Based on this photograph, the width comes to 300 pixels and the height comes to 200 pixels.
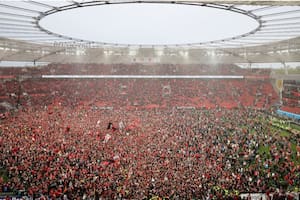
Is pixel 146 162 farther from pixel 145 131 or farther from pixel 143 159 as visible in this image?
pixel 145 131

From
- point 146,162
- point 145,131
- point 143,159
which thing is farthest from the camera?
point 145,131

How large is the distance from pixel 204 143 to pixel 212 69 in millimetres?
30003

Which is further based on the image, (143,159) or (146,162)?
(143,159)

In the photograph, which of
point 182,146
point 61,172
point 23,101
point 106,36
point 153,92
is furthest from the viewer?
point 153,92

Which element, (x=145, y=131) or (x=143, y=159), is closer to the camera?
(x=143, y=159)

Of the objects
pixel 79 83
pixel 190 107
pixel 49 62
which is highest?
pixel 49 62

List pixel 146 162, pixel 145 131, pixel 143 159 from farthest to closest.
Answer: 1. pixel 145 131
2. pixel 143 159
3. pixel 146 162

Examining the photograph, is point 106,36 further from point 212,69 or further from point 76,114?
point 212,69

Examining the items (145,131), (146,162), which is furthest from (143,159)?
(145,131)

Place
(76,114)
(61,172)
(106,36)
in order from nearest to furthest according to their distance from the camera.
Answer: (61,172), (106,36), (76,114)

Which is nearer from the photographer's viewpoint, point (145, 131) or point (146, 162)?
point (146, 162)

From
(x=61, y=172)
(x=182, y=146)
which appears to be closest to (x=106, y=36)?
(x=182, y=146)

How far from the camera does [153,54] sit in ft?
Result: 142

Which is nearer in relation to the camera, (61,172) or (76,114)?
(61,172)
